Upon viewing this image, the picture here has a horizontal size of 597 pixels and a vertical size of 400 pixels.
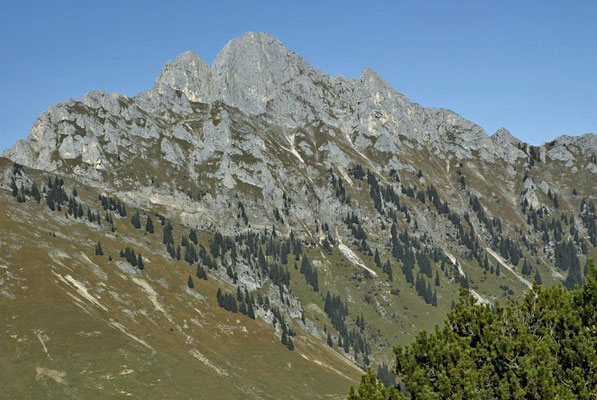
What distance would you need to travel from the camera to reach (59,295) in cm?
18662

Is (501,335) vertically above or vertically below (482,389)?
above

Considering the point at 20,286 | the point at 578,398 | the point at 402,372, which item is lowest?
the point at 20,286

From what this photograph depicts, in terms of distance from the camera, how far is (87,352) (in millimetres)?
163750

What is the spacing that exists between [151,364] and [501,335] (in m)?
149

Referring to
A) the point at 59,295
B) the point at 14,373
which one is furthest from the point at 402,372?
the point at 59,295

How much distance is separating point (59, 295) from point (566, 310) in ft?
581

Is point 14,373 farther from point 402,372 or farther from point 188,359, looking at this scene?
point 402,372

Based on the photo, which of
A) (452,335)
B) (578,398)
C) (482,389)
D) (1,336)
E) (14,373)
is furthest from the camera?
(1,336)

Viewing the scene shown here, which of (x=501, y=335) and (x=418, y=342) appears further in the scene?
(x=418, y=342)

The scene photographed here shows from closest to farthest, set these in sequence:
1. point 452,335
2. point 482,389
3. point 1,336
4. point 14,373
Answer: point 482,389
point 452,335
point 14,373
point 1,336

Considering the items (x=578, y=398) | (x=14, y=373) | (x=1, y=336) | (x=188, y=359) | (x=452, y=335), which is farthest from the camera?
(x=188, y=359)

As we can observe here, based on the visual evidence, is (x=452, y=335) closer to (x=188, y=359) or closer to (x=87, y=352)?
(x=87, y=352)

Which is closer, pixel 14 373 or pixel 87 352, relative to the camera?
pixel 14 373

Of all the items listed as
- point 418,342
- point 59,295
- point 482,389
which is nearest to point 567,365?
point 482,389
